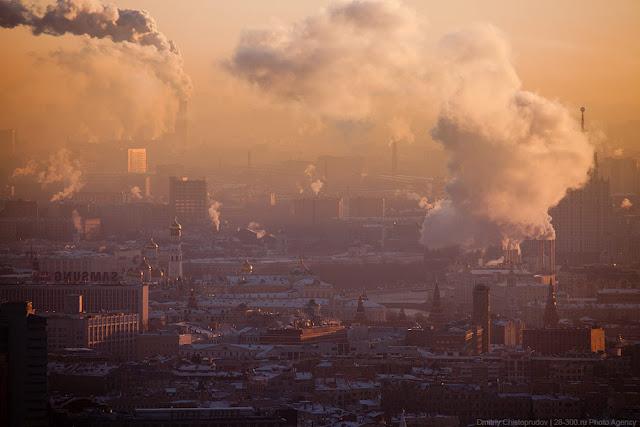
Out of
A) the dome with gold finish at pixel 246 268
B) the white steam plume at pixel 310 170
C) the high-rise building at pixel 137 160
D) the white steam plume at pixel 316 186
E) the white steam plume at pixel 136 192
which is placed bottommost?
the dome with gold finish at pixel 246 268

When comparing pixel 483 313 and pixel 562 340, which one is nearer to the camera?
pixel 562 340

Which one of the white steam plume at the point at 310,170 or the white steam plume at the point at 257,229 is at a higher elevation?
the white steam plume at the point at 310,170

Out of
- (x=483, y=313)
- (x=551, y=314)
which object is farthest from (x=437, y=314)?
(x=483, y=313)

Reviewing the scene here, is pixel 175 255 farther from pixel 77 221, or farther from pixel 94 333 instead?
pixel 94 333

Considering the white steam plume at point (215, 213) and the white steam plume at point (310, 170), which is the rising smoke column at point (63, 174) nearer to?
the white steam plume at point (215, 213)

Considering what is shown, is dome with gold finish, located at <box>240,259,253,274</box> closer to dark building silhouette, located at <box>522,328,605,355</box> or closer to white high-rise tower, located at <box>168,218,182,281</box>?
white high-rise tower, located at <box>168,218,182,281</box>

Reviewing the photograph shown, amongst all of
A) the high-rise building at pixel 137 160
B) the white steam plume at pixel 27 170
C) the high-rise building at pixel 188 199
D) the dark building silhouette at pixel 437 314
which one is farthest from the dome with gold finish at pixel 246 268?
the dark building silhouette at pixel 437 314

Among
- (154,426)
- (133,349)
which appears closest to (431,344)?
(133,349)
